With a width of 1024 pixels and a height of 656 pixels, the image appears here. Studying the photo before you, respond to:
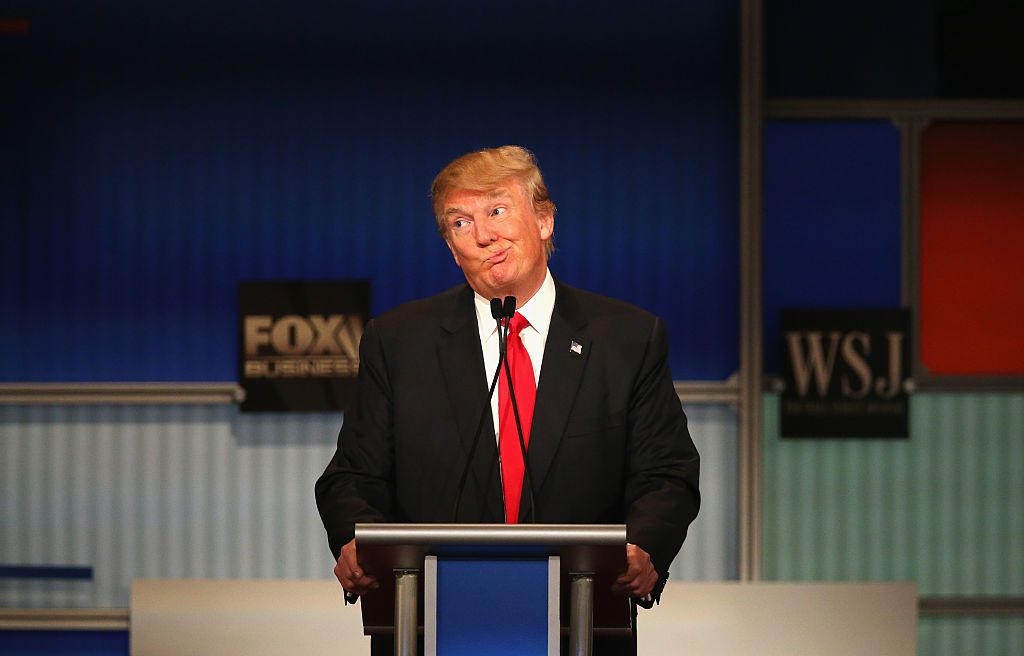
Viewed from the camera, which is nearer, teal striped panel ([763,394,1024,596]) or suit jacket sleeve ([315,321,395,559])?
suit jacket sleeve ([315,321,395,559])

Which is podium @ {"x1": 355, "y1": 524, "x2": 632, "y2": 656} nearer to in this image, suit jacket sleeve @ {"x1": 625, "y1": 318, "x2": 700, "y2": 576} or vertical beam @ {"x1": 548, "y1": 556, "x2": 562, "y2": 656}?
vertical beam @ {"x1": 548, "y1": 556, "x2": 562, "y2": 656}

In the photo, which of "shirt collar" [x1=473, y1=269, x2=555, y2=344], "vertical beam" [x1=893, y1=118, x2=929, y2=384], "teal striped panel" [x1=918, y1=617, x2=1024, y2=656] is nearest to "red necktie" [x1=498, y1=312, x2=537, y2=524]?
"shirt collar" [x1=473, y1=269, x2=555, y2=344]

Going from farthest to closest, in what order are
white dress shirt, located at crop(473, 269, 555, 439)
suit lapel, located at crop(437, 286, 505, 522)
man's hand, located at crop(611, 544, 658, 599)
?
white dress shirt, located at crop(473, 269, 555, 439), suit lapel, located at crop(437, 286, 505, 522), man's hand, located at crop(611, 544, 658, 599)

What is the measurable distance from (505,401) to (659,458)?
311 millimetres

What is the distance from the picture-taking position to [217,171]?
184 inches

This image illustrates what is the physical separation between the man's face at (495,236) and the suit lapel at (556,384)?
0.39 feet

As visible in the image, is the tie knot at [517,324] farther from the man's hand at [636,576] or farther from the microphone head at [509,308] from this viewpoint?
the man's hand at [636,576]

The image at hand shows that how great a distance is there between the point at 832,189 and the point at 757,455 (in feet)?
3.35

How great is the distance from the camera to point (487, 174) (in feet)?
8.12

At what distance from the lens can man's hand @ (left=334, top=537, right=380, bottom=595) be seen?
2.01 metres

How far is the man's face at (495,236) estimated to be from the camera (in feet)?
8.08

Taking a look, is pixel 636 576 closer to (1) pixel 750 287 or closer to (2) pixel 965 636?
(1) pixel 750 287

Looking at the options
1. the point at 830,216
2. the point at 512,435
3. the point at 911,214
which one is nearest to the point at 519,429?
the point at 512,435

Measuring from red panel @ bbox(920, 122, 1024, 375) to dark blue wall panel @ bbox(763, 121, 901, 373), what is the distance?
0.50 ft
